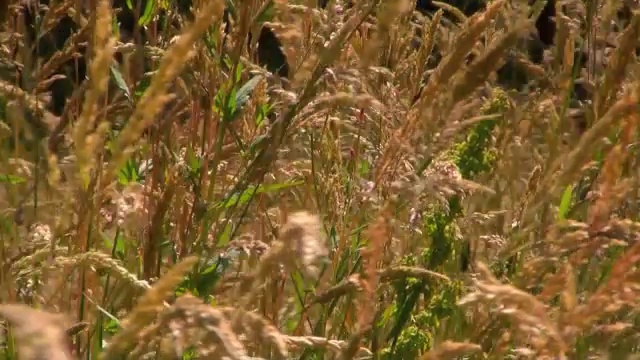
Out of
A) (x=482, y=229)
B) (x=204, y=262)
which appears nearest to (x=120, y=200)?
(x=204, y=262)

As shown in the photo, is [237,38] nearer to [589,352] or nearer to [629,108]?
[629,108]

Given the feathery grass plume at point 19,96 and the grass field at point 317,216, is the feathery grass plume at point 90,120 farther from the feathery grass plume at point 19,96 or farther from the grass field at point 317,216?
the feathery grass plume at point 19,96

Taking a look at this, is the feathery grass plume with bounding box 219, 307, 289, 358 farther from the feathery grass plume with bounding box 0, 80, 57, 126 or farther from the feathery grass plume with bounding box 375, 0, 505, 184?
the feathery grass plume with bounding box 0, 80, 57, 126

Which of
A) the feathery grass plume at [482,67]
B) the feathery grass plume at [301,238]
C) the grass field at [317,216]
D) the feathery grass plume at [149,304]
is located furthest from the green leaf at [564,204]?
the feathery grass plume at [149,304]

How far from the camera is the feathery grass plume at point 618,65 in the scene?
4.22ft

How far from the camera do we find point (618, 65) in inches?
52.6

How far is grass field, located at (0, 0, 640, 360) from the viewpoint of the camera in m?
0.83

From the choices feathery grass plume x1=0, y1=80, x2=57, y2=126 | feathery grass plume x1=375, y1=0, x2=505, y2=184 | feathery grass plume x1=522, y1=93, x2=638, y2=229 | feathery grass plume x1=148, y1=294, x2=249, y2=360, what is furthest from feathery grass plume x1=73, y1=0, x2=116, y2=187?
feathery grass plume x1=0, y1=80, x2=57, y2=126

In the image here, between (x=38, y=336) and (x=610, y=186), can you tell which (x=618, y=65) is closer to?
(x=610, y=186)

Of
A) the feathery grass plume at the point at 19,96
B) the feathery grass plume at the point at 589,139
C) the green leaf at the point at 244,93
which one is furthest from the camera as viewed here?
the feathery grass plume at the point at 19,96

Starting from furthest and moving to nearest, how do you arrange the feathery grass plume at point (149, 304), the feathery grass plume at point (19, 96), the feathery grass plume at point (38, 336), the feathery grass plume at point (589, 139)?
the feathery grass plume at point (19, 96) < the feathery grass plume at point (589, 139) < the feathery grass plume at point (149, 304) < the feathery grass plume at point (38, 336)

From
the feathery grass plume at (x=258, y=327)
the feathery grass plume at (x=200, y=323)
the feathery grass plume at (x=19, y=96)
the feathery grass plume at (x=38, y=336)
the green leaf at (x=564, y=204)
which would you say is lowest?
the green leaf at (x=564, y=204)

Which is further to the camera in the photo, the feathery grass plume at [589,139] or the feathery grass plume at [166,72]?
the feathery grass plume at [589,139]

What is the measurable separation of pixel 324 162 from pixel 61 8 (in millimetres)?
491
